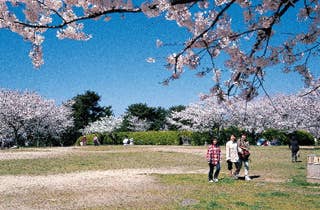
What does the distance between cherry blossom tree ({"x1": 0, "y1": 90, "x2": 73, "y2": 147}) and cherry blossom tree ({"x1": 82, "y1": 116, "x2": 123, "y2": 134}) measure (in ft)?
13.6

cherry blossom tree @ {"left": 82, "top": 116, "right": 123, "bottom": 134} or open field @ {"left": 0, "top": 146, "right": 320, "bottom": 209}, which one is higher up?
cherry blossom tree @ {"left": 82, "top": 116, "right": 123, "bottom": 134}

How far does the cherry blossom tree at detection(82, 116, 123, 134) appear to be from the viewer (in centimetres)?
7388

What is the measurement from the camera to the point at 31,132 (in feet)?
210

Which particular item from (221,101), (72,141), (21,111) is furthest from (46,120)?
(221,101)

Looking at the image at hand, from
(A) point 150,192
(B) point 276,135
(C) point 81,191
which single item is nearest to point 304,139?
(B) point 276,135

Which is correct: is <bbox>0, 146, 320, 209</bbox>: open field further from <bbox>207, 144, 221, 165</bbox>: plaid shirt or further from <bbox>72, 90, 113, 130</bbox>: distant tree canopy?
<bbox>72, 90, 113, 130</bbox>: distant tree canopy

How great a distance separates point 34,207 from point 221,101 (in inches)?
269

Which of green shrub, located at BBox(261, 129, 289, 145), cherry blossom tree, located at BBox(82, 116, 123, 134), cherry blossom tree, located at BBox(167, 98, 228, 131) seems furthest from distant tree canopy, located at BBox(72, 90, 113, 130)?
green shrub, located at BBox(261, 129, 289, 145)

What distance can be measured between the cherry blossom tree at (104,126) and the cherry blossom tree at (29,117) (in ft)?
13.6

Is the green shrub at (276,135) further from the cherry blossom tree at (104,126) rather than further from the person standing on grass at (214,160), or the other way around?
the person standing on grass at (214,160)

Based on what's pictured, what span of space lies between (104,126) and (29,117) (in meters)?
20.7

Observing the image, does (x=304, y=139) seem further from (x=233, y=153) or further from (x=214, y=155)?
(x=214, y=155)

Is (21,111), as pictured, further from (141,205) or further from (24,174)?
(141,205)

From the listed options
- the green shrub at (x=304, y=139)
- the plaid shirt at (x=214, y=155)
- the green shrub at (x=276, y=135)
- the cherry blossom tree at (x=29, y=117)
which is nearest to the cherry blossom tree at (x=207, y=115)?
the green shrub at (x=276, y=135)
